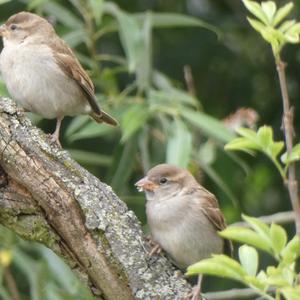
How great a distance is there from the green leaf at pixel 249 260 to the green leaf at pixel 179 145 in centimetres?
258

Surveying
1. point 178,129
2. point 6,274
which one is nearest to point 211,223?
point 178,129

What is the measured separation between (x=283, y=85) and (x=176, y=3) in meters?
5.05

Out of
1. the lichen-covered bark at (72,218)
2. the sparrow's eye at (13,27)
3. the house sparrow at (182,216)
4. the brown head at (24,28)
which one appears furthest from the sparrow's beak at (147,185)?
the lichen-covered bark at (72,218)

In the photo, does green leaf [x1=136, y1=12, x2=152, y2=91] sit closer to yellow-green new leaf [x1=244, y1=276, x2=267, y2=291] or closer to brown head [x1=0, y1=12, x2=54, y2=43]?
brown head [x1=0, y1=12, x2=54, y2=43]

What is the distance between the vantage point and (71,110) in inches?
A: 212

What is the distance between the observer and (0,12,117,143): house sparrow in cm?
519

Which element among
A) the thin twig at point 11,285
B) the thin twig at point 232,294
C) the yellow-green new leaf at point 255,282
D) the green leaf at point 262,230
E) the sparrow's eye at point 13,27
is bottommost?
the thin twig at point 11,285

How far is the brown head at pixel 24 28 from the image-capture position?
17.9ft

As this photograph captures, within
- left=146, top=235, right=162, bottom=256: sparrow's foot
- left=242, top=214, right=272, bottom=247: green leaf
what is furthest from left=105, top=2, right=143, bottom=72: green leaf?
left=242, top=214, right=272, bottom=247: green leaf

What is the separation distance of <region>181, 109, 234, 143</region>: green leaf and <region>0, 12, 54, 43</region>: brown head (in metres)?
0.90

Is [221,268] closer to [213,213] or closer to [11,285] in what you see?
[213,213]

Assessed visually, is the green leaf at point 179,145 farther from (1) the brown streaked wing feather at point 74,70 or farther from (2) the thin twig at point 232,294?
(2) the thin twig at point 232,294

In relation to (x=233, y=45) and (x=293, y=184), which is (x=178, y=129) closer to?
(x=233, y=45)

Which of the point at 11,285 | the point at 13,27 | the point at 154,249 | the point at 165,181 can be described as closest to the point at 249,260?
the point at 154,249
